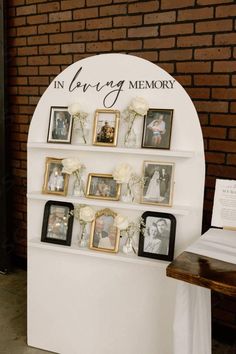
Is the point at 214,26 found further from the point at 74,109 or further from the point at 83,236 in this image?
the point at 83,236

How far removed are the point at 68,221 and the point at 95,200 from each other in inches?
9.2

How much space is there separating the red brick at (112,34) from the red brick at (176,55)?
0.31m

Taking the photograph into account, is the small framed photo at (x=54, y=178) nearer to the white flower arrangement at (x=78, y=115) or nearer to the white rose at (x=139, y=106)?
the white flower arrangement at (x=78, y=115)

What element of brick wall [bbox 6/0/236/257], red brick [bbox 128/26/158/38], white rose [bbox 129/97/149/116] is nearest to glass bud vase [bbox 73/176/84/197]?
white rose [bbox 129/97/149/116]

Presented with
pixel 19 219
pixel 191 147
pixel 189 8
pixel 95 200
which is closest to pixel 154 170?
pixel 191 147

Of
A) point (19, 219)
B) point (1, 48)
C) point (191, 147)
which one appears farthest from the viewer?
point (19, 219)

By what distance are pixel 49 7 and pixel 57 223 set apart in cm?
162

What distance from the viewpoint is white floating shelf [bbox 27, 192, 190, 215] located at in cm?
179

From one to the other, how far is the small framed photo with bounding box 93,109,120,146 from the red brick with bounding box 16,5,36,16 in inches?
51.8

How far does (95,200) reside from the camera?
6.36ft

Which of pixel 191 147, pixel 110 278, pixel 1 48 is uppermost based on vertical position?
pixel 1 48

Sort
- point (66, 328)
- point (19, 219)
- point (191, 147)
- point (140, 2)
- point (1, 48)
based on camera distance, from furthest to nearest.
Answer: point (19, 219)
point (1, 48)
point (140, 2)
point (66, 328)
point (191, 147)

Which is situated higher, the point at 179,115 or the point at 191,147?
the point at 179,115

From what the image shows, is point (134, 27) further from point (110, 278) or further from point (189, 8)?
point (110, 278)
